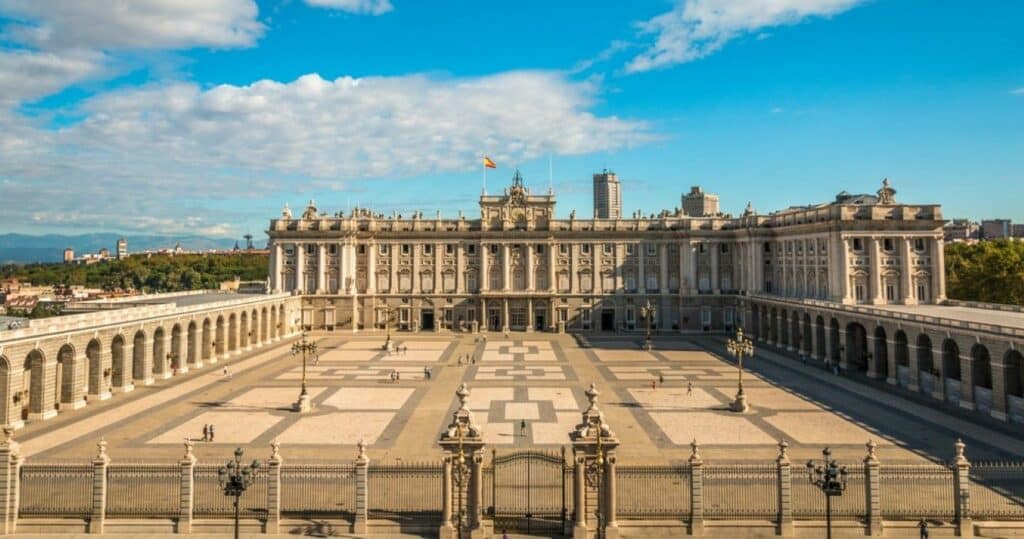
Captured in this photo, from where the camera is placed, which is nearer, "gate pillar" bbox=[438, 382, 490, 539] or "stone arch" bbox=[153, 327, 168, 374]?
"gate pillar" bbox=[438, 382, 490, 539]

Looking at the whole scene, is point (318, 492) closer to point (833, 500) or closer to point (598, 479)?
point (598, 479)

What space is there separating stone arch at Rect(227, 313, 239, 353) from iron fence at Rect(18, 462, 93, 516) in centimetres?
3924

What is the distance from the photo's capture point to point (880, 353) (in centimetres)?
5116

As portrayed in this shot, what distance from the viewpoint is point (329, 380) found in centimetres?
5081

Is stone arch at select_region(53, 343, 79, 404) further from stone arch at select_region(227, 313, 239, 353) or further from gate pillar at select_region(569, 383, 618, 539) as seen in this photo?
gate pillar at select_region(569, 383, 618, 539)

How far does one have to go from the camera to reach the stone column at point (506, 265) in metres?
88.2

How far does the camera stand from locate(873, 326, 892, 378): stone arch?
50.4 metres

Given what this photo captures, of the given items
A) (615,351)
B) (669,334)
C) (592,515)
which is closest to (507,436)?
(592,515)

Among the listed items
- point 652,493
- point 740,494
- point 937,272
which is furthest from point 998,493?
point 937,272

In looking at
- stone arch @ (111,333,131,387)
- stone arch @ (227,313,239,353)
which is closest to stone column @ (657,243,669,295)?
stone arch @ (227,313,239,353)

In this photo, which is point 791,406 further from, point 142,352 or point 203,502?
point 142,352

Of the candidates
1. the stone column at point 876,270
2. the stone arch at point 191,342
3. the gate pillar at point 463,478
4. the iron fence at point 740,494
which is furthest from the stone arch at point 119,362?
the stone column at point 876,270

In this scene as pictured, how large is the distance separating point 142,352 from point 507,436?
102 feet

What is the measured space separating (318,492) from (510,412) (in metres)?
16.3
